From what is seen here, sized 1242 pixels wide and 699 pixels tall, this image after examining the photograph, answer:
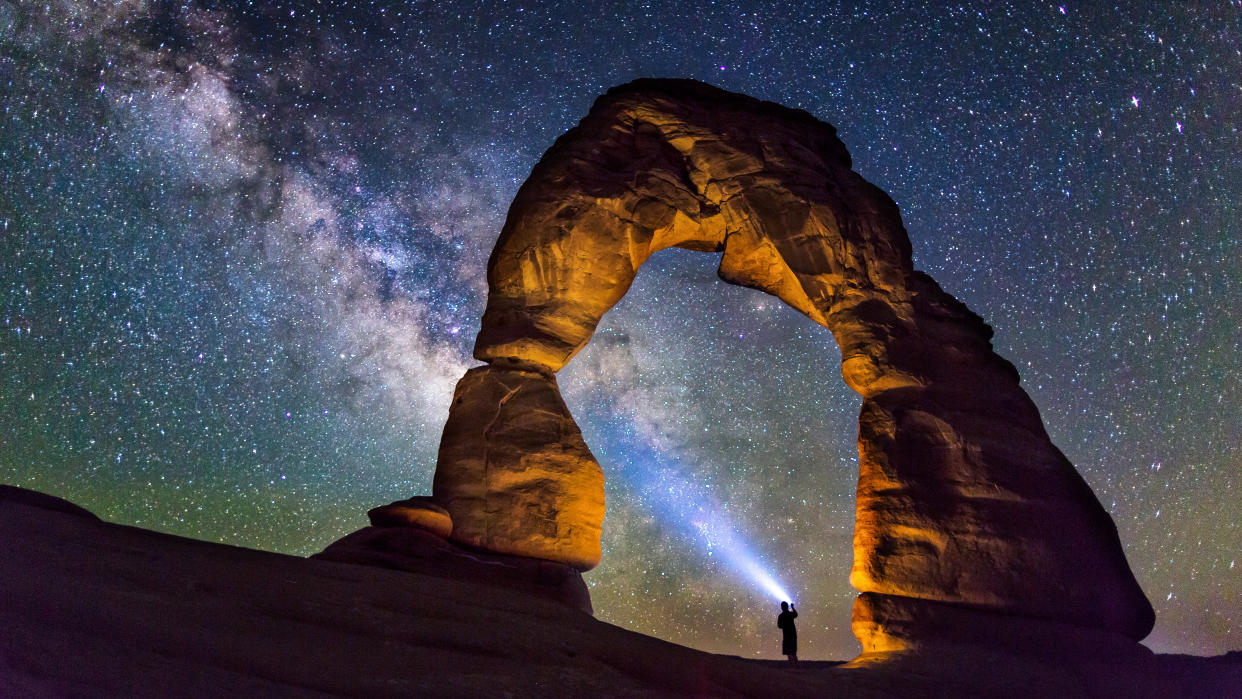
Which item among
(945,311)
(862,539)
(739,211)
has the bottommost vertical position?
(862,539)

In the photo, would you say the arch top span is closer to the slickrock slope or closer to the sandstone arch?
the sandstone arch

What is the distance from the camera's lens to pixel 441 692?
13.8 ft

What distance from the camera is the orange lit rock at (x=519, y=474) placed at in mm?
10711

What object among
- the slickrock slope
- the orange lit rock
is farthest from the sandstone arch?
the slickrock slope

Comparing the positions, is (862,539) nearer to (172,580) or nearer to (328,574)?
(328,574)

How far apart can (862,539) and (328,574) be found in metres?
6.57

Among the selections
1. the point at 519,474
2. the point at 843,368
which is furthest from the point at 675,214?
the point at 519,474

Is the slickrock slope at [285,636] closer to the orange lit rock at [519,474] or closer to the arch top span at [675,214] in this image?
the orange lit rock at [519,474]

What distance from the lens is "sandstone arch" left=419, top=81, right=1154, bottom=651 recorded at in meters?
9.35

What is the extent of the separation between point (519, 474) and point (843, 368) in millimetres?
4996

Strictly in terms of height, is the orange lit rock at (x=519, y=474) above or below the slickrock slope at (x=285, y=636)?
above

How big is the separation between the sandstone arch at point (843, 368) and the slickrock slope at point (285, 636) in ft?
7.01

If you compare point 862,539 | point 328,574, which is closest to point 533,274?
point 862,539

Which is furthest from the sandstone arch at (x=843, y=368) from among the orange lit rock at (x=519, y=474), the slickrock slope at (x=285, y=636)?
the slickrock slope at (x=285, y=636)
